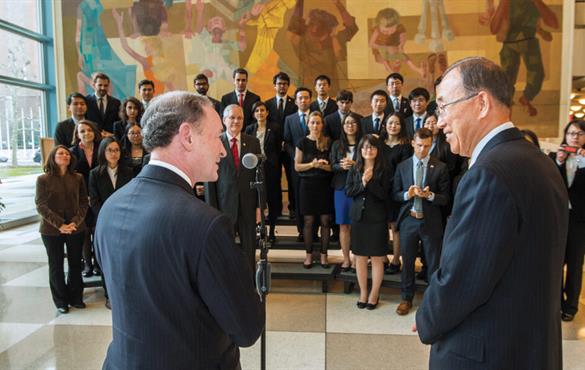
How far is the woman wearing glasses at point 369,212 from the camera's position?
14.8 feet

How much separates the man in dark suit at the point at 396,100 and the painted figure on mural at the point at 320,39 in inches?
125

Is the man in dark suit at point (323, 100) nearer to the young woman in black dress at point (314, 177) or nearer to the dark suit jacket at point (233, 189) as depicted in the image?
the young woman in black dress at point (314, 177)

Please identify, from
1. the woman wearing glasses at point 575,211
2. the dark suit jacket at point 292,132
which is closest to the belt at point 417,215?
the woman wearing glasses at point 575,211

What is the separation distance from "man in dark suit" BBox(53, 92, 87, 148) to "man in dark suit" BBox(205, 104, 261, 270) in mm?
2553

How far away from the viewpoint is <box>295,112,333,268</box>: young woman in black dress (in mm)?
5156

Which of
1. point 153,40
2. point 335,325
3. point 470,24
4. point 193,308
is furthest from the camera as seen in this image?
point 153,40

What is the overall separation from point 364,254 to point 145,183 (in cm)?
346

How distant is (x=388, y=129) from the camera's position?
5.01 meters

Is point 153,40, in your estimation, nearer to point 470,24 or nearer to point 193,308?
point 470,24

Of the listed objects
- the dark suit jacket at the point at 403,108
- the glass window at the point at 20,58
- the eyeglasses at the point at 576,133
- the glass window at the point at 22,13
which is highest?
the glass window at the point at 22,13

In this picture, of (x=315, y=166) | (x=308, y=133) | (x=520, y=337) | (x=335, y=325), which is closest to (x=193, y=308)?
(x=520, y=337)

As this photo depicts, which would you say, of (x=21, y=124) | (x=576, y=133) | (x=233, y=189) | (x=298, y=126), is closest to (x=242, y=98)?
(x=298, y=126)

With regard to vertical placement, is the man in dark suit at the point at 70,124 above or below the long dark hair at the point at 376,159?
above

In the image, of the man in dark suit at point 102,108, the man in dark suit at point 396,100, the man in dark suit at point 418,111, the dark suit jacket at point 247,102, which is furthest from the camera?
the dark suit jacket at point 247,102
